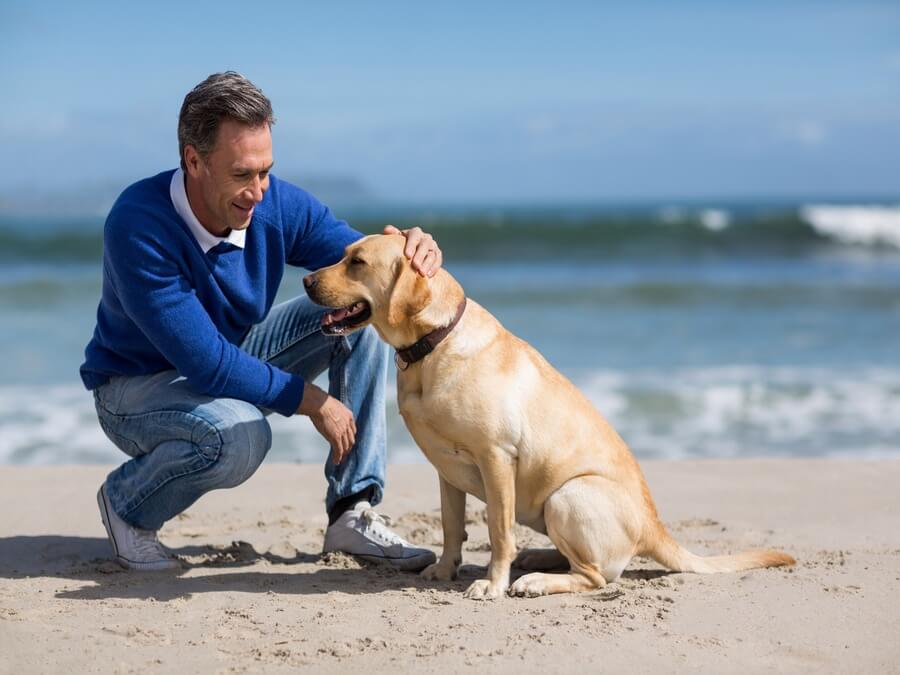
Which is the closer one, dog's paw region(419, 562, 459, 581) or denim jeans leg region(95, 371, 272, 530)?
denim jeans leg region(95, 371, 272, 530)

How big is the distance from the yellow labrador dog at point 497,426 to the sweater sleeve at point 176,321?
0.37 m

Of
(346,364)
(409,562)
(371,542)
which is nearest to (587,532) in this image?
(409,562)

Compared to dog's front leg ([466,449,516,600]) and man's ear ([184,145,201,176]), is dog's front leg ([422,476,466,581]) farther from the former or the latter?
man's ear ([184,145,201,176])

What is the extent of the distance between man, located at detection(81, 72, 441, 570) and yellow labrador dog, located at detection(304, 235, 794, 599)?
0.16 m

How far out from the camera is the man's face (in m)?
3.44

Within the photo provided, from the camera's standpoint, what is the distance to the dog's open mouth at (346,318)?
11.4 ft

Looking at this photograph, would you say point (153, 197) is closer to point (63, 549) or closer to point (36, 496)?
point (63, 549)

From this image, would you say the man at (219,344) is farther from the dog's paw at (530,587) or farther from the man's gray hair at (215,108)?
the dog's paw at (530,587)

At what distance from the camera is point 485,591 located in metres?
3.41

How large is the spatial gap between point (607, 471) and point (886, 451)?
350cm

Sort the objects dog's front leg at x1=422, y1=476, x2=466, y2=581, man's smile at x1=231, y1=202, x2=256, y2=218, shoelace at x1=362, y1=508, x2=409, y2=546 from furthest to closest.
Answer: shoelace at x1=362, y1=508, x2=409, y2=546
dog's front leg at x1=422, y1=476, x2=466, y2=581
man's smile at x1=231, y1=202, x2=256, y2=218

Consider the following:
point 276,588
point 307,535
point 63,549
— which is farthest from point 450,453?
point 63,549

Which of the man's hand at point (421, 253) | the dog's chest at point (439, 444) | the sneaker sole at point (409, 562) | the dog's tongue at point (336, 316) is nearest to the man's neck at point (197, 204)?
the dog's tongue at point (336, 316)

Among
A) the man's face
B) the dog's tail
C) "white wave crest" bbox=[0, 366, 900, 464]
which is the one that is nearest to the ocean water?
"white wave crest" bbox=[0, 366, 900, 464]
